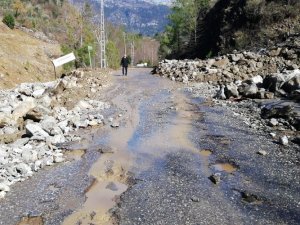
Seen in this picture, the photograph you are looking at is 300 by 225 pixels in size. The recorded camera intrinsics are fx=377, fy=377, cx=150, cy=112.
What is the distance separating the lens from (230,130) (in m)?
17.5

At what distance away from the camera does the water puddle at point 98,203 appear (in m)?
10.1

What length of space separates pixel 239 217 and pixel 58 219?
482 centimetres

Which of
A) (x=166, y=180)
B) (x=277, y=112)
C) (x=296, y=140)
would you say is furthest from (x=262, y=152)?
(x=277, y=112)

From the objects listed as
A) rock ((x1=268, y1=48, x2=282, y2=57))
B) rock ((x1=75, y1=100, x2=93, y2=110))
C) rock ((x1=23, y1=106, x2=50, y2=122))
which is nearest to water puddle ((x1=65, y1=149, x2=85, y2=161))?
rock ((x1=23, y1=106, x2=50, y2=122))

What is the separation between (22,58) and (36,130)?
173 feet

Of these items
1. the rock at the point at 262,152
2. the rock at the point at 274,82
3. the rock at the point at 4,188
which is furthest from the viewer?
the rock at the point at 274,82

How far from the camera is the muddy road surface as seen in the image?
33.5 feet

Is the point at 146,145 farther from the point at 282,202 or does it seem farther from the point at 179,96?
the point at 179,96

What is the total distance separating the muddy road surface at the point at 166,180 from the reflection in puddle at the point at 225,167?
34mm

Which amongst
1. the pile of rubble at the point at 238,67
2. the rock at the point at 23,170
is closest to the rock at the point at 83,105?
the rock at the point at 23,170

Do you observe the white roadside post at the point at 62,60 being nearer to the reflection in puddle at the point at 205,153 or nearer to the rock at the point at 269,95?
the rock at the point at 269,95

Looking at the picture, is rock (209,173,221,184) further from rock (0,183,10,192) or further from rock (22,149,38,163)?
rock (22,149,38,163)

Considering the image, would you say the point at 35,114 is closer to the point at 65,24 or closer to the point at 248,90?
the point at 248,90

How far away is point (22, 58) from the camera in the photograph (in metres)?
65.6
